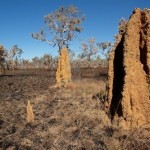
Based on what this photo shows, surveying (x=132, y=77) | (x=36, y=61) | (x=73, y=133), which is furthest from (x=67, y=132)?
(x=36, y=61)

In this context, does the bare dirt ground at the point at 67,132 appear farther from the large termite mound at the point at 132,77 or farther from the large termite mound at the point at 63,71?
the large termite mound at the point at 63,71

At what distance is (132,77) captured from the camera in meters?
8.32

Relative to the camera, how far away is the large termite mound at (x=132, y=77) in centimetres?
813

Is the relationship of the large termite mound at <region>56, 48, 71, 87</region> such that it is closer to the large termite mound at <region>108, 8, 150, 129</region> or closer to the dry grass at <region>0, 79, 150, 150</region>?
the dry grass at <region>0, 79, 150, 150</region>

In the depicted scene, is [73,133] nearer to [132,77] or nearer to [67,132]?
[67,132]

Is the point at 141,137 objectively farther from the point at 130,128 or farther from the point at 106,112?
the point at 106,112

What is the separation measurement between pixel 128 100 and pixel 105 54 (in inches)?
3503

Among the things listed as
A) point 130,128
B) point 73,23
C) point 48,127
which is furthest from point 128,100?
point 73,23

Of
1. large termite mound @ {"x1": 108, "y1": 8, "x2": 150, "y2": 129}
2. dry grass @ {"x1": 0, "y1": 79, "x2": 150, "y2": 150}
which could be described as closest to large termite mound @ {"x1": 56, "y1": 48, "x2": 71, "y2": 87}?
dry grass @ {"x1": 0, "y1": 79, "x2": 150, "y2": 150}

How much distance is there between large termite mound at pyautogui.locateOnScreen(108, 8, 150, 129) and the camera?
813 centimetres

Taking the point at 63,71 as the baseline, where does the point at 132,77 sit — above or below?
above

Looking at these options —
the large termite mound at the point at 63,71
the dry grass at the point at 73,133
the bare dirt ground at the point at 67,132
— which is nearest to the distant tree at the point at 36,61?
the large termite mound at the point at 63,71

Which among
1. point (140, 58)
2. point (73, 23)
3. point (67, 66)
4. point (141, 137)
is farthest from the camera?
point (73, 23)

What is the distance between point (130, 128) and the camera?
808 centimetres
